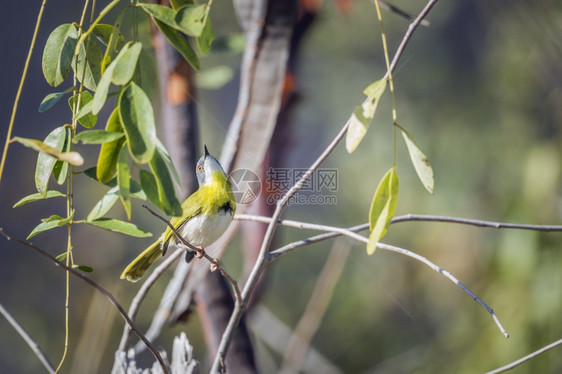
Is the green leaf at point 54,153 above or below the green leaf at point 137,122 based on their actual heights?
below

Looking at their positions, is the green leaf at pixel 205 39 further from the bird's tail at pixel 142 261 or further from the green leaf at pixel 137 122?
the bird's tail at pixel 142 261

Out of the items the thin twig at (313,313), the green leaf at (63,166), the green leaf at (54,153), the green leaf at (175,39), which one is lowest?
the thin twig at (313,313)

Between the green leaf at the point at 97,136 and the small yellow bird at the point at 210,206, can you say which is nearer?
the green leaf at the point at 97,136

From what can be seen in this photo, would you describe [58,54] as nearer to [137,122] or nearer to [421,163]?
[137,122]

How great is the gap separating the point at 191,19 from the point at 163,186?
13cm

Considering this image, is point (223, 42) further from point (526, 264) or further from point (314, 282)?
point (526, 264)

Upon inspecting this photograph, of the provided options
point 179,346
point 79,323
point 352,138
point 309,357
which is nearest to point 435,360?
point 309,357

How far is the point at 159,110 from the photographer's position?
144cm

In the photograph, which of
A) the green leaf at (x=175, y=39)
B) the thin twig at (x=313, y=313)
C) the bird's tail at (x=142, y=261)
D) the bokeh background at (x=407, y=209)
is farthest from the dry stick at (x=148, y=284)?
the thin twig at (x=313, y=313)

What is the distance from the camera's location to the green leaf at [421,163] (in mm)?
492

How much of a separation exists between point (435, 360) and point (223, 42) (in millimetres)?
1173

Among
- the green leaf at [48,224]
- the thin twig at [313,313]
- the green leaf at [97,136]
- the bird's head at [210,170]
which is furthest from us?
the thin twig at [313,313]

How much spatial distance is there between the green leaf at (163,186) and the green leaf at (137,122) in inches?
0.9

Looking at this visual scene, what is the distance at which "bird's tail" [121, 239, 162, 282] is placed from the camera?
797 mm
